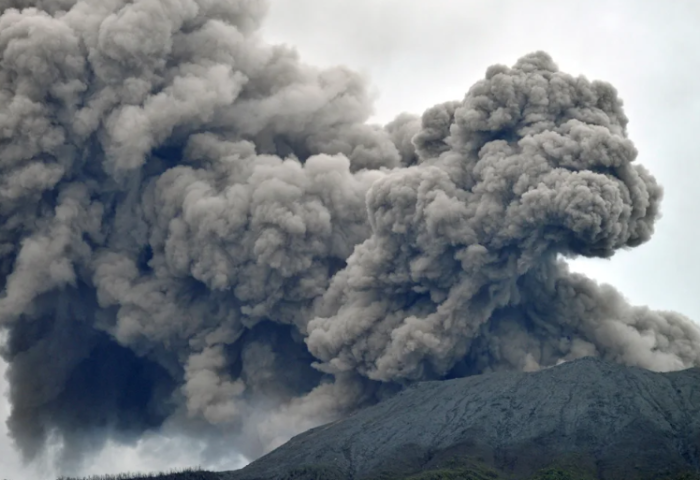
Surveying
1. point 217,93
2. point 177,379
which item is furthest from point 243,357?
point 217,93

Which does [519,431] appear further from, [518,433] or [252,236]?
[252,236]

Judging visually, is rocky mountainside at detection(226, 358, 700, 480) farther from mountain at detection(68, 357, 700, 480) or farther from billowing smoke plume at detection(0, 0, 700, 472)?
billowing smoke plume at detection(0, 0, 700, 472)

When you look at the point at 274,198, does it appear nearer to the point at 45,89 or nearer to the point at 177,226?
the point at 177,226

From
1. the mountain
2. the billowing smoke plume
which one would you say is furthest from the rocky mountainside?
the billowing smoke plume

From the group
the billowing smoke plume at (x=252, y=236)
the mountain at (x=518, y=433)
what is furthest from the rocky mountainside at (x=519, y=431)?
the billowing smoke plume at (x=252, y=236)

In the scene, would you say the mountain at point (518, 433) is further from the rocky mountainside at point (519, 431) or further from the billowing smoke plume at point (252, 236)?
the billowing smoke plume at point (252, 236)

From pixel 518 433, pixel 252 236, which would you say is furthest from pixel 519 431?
pixel 252 236
